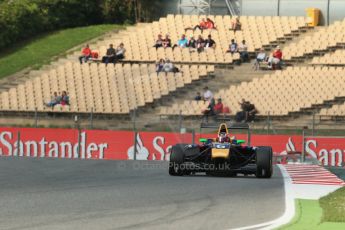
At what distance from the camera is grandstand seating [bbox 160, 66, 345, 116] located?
35812 mm

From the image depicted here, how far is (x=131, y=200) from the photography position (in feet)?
49.5

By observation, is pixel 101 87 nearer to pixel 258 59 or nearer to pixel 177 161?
pixel 258 59

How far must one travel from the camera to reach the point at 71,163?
26703mm

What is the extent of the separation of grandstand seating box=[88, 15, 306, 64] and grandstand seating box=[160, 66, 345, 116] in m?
3.60

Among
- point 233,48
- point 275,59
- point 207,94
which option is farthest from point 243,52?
point 207,94

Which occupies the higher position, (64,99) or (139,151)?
(64,99)

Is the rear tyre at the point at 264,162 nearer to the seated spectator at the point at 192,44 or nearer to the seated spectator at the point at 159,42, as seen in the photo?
the seated spectator at the point at 192,44

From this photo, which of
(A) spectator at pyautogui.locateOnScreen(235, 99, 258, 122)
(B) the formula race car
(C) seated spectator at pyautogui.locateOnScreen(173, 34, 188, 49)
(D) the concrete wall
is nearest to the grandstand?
(C) seated spectator at pyautogui.locateOnScreen(173, 34, 188, 49)

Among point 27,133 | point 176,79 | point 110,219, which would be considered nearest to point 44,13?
point 176,79

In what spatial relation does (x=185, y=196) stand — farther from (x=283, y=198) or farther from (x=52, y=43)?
(x=52, y=43)

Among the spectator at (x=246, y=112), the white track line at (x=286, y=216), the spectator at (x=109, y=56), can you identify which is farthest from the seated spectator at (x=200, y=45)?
the white track line at (x=286, y=216)

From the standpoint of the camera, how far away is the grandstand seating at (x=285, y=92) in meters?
35.8

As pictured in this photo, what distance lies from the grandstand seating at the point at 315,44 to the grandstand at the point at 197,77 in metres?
0.04

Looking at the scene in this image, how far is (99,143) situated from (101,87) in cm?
607
